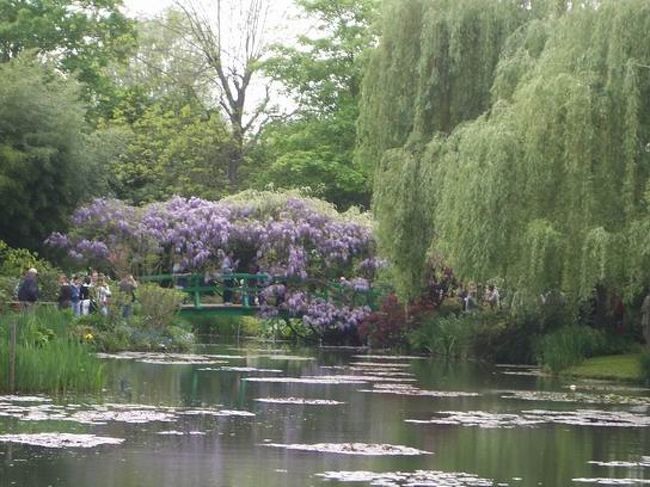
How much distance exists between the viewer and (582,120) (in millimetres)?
27000

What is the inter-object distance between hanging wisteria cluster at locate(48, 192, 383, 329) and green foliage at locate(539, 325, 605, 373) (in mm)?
12562

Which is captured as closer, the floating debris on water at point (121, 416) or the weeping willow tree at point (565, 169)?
the floating debris on water at point (121, 416)

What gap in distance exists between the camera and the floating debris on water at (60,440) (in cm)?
1432

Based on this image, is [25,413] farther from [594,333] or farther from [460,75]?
[460,75]

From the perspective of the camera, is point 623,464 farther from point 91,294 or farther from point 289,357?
point 91,294

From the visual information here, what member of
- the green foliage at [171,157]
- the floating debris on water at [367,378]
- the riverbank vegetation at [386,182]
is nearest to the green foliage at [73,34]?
the riverbank vegetation at [386,182]

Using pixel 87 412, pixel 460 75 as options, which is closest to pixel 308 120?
pixel 460 75

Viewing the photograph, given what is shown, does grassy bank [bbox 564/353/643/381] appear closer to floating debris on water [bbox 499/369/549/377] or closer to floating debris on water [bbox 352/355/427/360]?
floating debris on water [bbox 499/369/549/377]

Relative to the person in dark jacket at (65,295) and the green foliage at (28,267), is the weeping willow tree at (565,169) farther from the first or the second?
the green foliage at (28,267)

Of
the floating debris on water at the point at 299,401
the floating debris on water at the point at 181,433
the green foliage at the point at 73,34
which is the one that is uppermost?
the green foliage at the point at 73,34

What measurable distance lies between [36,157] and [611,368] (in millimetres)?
16662

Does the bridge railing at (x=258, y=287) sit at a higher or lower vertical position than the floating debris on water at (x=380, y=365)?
higher

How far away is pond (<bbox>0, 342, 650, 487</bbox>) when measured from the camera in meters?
13.1

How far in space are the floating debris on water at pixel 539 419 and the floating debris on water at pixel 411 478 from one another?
4716 mm
